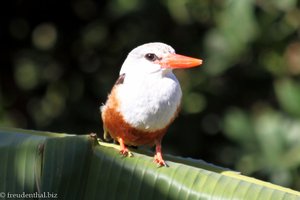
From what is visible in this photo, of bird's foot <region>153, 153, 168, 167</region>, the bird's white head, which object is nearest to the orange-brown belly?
the bird's white head

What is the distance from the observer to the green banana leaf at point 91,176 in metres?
3.16

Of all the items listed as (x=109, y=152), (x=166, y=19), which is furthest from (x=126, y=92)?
(x=166, y=19)

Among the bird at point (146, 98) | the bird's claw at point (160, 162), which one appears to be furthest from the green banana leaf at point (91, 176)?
the bird at point (146, 98)

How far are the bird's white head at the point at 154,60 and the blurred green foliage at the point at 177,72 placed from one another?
1657mm

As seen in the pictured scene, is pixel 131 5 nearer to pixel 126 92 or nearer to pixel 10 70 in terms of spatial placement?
pixel 10 70

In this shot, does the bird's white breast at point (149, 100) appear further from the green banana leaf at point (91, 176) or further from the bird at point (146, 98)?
the green banana leaf at point (91, 176)

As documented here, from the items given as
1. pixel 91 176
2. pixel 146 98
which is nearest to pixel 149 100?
pixel 146 98

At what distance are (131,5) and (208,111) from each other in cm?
131

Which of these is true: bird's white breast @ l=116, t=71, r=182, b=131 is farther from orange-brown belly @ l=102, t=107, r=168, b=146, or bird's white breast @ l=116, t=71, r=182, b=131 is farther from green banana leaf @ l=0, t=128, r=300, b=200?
green banana leaf @ l=0, t=128, r=300, b=200

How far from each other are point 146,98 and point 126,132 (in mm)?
208

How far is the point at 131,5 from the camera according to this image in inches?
247

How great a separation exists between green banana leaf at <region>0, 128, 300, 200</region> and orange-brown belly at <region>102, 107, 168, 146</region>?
55cm

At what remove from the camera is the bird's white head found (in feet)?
13.1

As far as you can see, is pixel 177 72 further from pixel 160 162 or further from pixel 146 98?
pixel 160 162
